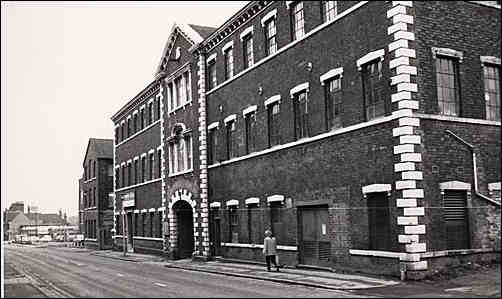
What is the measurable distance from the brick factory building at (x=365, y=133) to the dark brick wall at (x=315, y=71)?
6 cm

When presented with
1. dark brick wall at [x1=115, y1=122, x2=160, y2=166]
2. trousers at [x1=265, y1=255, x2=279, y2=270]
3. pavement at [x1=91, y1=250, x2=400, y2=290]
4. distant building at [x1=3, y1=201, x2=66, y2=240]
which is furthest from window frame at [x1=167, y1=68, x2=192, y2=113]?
distant building at [x1=3, y1=201, x2=66, y2=240]

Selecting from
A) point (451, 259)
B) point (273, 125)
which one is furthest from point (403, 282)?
point (273, 125)

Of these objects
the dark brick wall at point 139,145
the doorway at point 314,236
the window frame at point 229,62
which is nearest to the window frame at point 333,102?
the doorway at point 314,236

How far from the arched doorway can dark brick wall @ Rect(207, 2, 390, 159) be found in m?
9.37

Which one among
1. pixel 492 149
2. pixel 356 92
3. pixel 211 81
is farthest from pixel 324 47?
pixel 211 81

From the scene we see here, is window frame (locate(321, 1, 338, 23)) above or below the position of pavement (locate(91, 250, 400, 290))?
above

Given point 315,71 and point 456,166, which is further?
point 315,71

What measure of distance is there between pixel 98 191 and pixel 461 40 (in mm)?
49630

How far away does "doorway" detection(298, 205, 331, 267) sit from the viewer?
2311 centimetres

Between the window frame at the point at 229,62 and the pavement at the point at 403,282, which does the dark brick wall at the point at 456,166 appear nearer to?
the pavement at the point at 403,282

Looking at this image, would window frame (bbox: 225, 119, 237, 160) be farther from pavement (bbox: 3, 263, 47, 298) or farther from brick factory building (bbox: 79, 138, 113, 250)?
brick factory building (bbox: 79, 138, 113, 250)

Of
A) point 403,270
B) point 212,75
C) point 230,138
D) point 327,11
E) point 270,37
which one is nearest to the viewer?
point 403,270

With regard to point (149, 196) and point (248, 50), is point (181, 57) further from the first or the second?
point (149, 196)

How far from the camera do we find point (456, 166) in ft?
64.6
